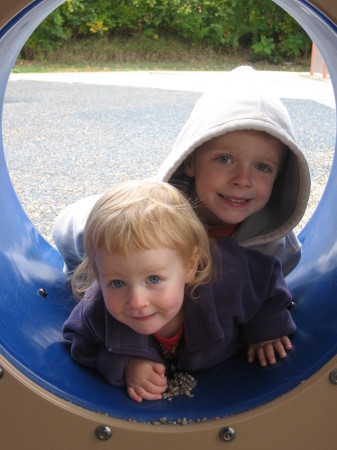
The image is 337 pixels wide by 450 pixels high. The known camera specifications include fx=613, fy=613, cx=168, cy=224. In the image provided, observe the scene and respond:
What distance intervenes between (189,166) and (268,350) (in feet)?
1.29

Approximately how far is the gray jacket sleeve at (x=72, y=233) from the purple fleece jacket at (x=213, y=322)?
264 millimetres

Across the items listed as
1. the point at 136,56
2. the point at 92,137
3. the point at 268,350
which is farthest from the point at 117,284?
the point at 136,56

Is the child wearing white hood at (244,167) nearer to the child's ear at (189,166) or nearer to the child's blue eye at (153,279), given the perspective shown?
the child's ear at (189,166)

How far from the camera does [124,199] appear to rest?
914 mm

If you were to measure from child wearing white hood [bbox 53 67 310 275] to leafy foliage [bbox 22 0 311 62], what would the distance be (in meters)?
7.60

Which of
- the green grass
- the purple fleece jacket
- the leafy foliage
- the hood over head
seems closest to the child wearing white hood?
the hood over head

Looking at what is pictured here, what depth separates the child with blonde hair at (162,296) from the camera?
34.6 inches

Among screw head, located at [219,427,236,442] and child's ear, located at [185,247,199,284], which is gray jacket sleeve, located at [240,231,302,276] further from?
screw head, located at [219,427,236,442]

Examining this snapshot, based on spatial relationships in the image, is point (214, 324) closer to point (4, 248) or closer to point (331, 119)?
point (4, 248)

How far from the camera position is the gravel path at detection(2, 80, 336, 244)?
3186mm

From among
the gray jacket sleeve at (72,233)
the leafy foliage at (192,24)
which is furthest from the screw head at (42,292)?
the leafy foliage at (192,24)

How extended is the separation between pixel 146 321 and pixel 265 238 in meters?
0.40

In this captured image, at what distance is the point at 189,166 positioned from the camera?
120 cm

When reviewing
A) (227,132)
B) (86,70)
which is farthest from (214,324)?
(86,70)
